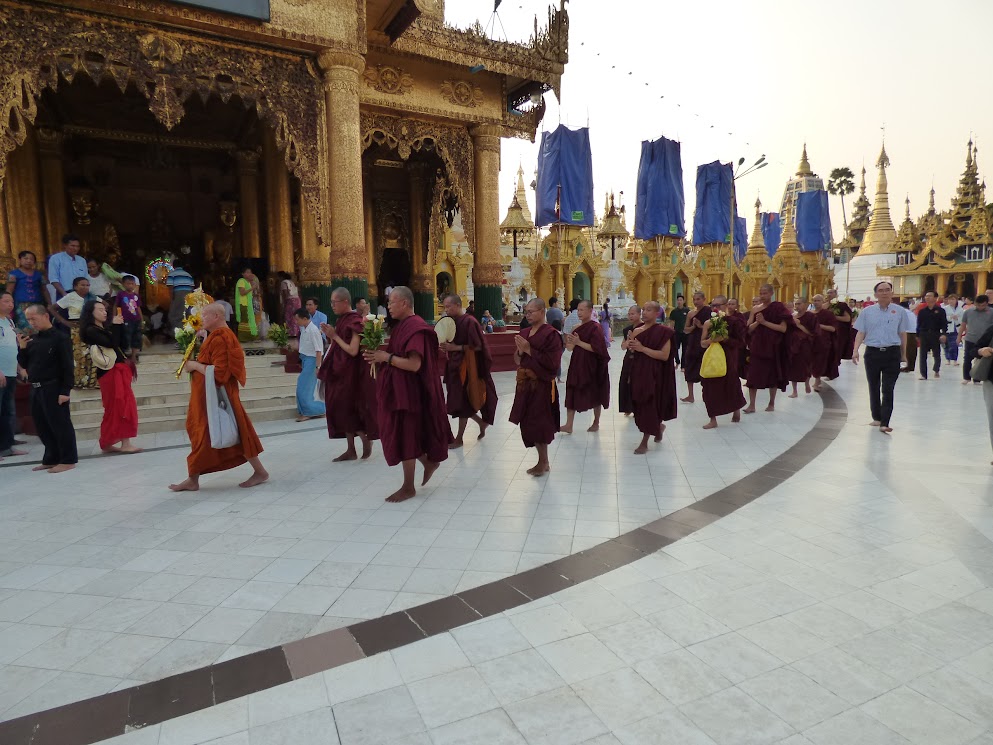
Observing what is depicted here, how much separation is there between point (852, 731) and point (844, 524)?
7.61 feet

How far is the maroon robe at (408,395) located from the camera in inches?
185

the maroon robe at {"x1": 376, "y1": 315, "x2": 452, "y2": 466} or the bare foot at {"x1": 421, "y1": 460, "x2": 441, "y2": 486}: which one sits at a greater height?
the maroon robe at {"x1": 376, "y1": 315, "x2": 452, "y2": 466}

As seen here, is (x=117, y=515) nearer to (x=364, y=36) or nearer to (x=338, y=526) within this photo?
(x=338, y=526)

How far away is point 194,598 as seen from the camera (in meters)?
3.27

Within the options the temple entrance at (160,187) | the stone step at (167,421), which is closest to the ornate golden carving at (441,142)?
the temple entrance at (160,187)

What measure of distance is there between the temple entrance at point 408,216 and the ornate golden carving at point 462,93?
3.71m

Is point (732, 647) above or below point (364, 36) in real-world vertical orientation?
below

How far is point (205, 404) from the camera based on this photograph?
16.7 ft

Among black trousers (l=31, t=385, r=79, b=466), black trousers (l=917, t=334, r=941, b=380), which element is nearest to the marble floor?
black trousers (l=31, t=385, r=79, b=466)

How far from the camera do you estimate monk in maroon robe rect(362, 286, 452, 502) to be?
470 cm

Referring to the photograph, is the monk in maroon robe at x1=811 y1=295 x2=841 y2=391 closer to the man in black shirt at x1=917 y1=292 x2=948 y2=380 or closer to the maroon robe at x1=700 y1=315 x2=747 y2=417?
the man in black shirt at x1=917 y1=292 x2=948 y2=380

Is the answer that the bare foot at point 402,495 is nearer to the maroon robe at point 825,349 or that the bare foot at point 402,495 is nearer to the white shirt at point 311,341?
the white shirt at point 311,341

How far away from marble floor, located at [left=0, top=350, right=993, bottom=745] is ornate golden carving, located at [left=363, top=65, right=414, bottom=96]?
9.62 m

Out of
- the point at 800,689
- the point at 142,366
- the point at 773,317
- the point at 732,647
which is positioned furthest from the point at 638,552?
the point at 142,366
